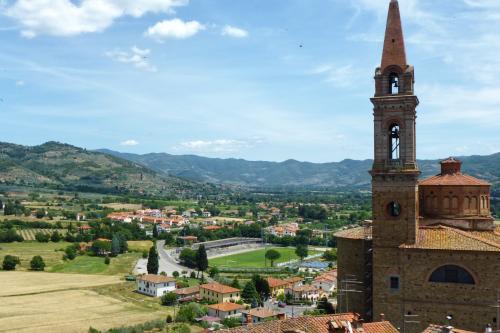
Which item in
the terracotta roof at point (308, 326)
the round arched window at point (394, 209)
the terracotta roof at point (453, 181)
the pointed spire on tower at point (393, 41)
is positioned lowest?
the terracotta roof at point (308, 326)

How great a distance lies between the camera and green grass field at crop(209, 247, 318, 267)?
111 metres

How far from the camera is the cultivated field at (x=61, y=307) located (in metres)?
58.7

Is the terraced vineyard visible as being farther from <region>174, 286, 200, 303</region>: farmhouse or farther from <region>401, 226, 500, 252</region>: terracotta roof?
<region>401, 226, 500, 252</region>: terracotta roof

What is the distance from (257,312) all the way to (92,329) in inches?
725

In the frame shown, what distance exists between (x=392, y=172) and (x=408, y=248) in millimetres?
4809

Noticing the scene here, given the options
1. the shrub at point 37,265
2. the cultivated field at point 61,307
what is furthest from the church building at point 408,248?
the shrub at point 37,265

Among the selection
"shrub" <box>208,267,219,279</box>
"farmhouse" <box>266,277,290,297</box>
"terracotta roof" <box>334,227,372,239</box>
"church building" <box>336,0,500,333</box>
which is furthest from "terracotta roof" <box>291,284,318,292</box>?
"church building" <box>336,0,500,333</box>

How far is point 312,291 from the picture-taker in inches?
3029

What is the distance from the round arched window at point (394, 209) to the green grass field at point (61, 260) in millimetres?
74745

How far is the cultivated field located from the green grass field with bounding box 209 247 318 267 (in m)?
28.4

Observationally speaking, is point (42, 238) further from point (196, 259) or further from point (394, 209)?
point (394, 209)

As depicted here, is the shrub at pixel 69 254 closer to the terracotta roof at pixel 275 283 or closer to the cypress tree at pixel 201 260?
the cypress tree at pixel 201 260

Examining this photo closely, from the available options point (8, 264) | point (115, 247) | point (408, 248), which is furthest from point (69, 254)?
point (408, 248)

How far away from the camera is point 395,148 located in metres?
33.6
